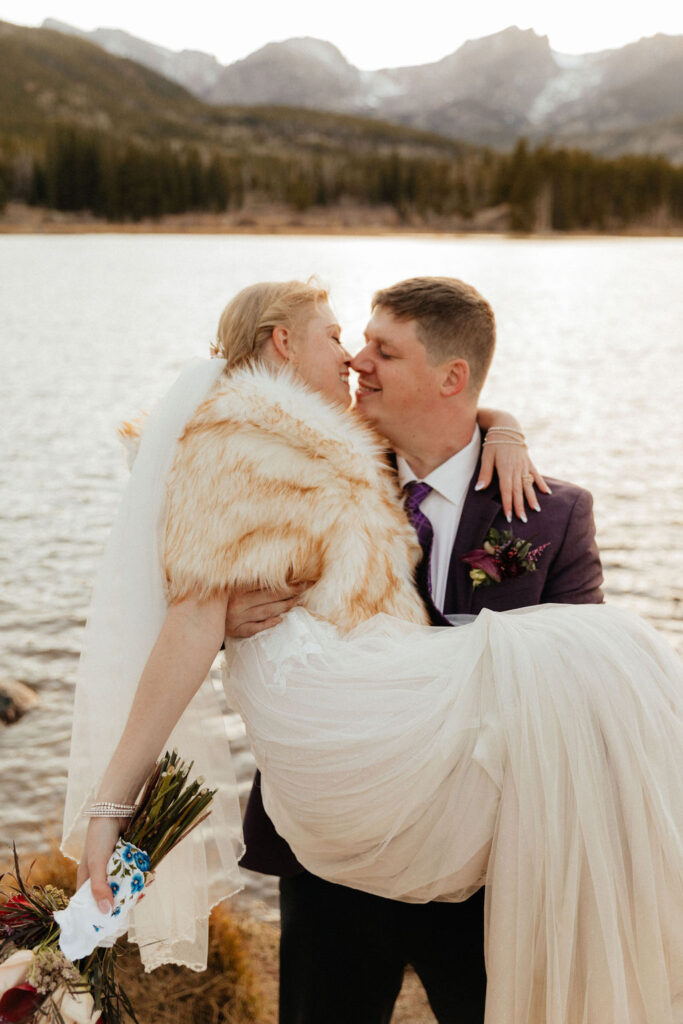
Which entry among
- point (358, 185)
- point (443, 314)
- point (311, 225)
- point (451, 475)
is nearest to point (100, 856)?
point (451, 475)

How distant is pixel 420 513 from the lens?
2.88 metres

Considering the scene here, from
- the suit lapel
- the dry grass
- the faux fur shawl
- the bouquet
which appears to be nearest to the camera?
the bouquet

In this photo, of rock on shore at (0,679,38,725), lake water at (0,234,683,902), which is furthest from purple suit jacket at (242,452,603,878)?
rock on shore at (0,679,38,725)

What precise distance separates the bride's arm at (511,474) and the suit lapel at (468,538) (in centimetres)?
4

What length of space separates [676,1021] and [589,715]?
0.68 meters

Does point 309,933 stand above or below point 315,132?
below

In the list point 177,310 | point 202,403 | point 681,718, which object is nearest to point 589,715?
point 681,718

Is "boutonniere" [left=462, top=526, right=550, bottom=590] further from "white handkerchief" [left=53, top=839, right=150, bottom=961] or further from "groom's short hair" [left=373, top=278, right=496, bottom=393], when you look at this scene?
"white handkerchief" [left=53, top=839, right=150, bottom=961]

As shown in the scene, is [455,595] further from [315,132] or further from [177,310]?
[315,132]

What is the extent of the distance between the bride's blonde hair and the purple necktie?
2.16ft

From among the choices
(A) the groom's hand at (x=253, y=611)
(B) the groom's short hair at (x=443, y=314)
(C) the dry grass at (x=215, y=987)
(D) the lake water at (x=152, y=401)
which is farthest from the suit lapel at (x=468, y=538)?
(D) the lake water at (x=152, y=401)

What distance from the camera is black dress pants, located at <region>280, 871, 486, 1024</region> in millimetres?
2504

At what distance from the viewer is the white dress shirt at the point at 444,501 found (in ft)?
9.59

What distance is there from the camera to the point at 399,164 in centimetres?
9012
